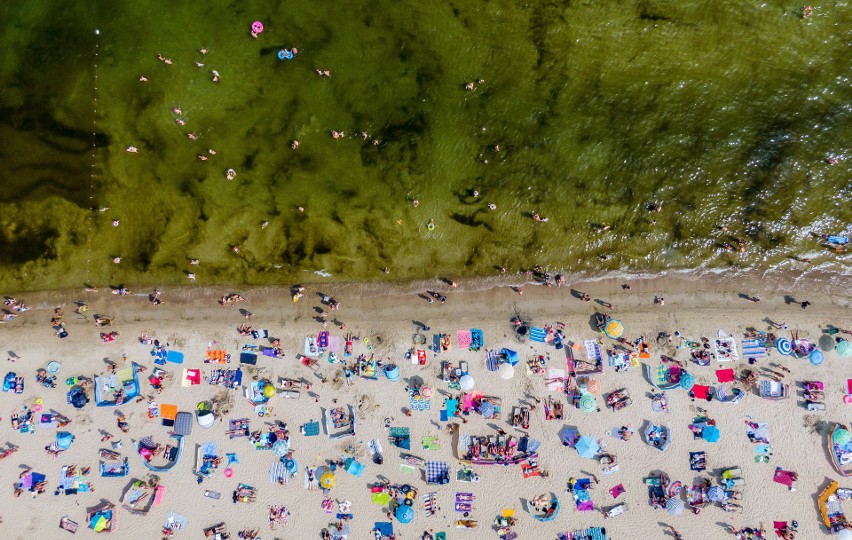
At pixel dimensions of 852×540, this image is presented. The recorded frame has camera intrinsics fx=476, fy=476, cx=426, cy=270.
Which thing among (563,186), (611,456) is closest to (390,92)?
(563,186)

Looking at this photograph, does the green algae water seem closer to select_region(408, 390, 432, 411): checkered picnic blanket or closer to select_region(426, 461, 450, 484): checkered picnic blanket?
select_region(408, 390, 432, 411): checkered picnic blanket

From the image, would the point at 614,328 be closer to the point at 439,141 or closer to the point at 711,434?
the point at 711,434

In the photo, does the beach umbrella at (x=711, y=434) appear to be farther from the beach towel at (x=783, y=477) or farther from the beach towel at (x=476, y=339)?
the beach towel at (x=476, y=339)

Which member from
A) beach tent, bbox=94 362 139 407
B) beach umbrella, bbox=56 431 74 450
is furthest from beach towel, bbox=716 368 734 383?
beach umbrella, bbox=56 431 74 450

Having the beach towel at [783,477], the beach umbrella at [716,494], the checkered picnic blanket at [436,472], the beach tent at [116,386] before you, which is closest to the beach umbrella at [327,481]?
the checkered picnic blanket at [436,472]

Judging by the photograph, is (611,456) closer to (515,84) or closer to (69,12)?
(515,84)

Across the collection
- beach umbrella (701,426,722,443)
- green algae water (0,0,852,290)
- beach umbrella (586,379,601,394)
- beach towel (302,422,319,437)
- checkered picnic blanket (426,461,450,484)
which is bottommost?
checkered picnic blanket (426,461,450,484)
